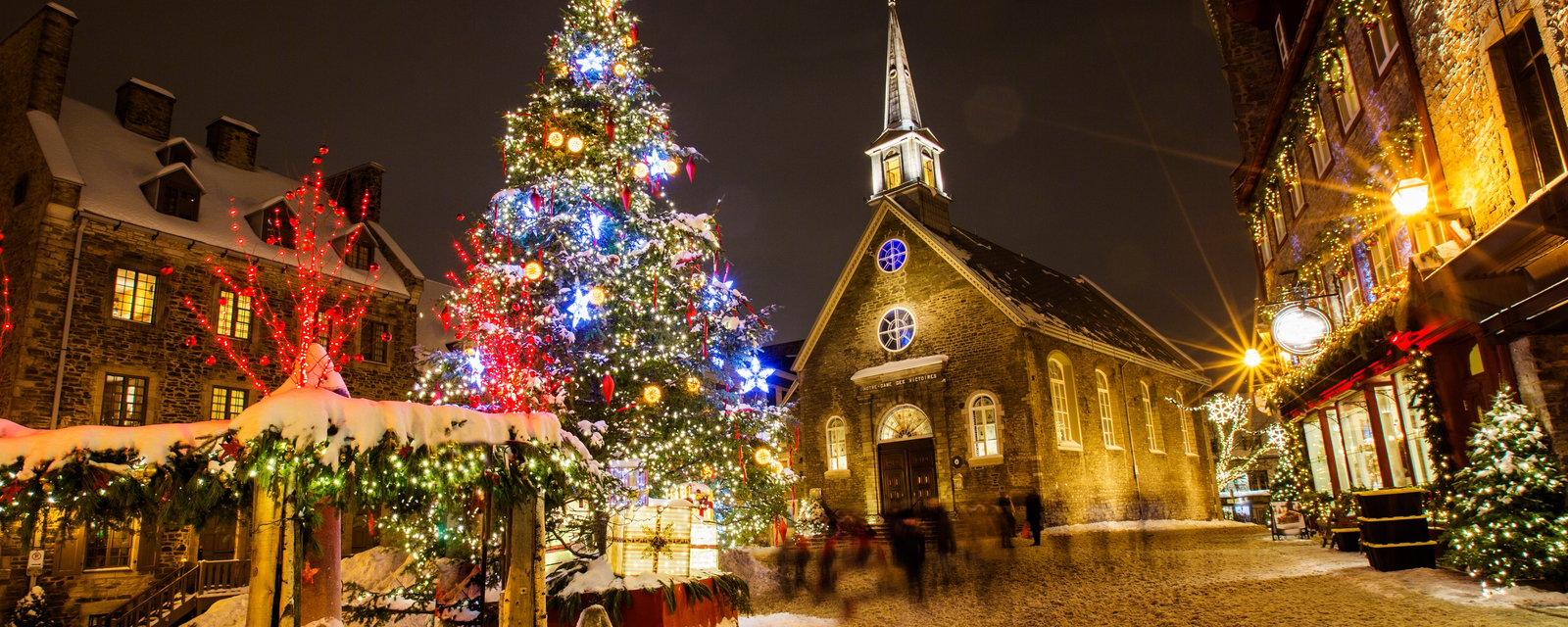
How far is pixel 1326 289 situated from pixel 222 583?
22.9 m

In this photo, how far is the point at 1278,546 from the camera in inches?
617

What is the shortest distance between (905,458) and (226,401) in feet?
59.1

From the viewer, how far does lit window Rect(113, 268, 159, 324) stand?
1834 cm

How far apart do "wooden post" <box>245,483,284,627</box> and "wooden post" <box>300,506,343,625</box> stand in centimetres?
80

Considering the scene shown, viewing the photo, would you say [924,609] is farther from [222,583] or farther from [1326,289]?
[222,583]

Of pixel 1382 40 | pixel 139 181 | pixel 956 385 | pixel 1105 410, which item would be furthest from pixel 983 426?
pixel 139 181

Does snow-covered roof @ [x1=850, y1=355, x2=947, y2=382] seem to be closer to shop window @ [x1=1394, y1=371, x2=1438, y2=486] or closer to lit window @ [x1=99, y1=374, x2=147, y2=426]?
shop window @ [x1=1394, y1=371, x2=1438, y2=486]

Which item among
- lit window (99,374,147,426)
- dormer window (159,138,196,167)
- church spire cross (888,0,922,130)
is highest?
church spire cross (888,0,922,130)

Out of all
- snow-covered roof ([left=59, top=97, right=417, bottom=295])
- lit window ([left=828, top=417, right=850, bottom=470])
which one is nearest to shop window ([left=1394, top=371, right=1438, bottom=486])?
lit window ([left=828, top=417, right=850, bottom=470])

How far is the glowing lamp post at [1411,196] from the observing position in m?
9.09

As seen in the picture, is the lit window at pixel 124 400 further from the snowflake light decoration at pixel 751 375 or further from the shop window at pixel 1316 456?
the shop window at pixel 1316 456

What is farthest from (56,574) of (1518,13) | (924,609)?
(1518,13)

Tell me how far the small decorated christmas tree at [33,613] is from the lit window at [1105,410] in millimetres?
26148

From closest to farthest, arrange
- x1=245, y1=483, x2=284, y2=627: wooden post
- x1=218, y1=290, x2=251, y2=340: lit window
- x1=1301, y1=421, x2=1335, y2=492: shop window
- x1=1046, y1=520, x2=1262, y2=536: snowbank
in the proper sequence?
1. x1=245, y1=483, x2=284, y2=627: wooden post
2. x1=1301, y1=421, x2=1335, y2=492: shop window
3. x1=218, y1=290, x2=251, y2=340: lit window
4. x1=1046, y1=520, x2=1262, y2=536: snowbank
